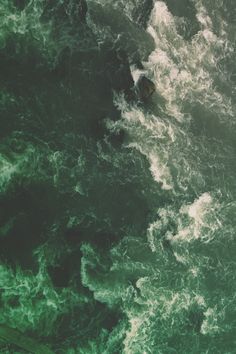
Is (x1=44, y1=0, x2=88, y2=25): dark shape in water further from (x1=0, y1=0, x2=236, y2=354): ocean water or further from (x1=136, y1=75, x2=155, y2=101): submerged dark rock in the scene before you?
(x1=136, y1=75, x2=155, y2=101): submerged dark rock

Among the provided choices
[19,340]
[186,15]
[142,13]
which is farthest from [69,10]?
[19,340]

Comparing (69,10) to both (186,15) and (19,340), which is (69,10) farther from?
(19,340)

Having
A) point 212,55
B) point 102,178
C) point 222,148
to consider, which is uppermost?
point 212,55

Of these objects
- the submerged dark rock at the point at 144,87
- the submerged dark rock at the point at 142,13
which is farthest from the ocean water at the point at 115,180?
the submerged dark rock at the point at 144,87

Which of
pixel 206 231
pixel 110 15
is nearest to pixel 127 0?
pixel 110 15

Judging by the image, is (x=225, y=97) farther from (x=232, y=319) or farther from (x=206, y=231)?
(x=232, y=319)

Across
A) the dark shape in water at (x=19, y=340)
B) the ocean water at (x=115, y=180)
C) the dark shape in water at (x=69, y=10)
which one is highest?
the dark shape in water at (x=69, y=10)

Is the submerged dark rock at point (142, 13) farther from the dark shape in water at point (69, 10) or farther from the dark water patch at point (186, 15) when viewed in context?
the dark shape in water at point (69, 10)
